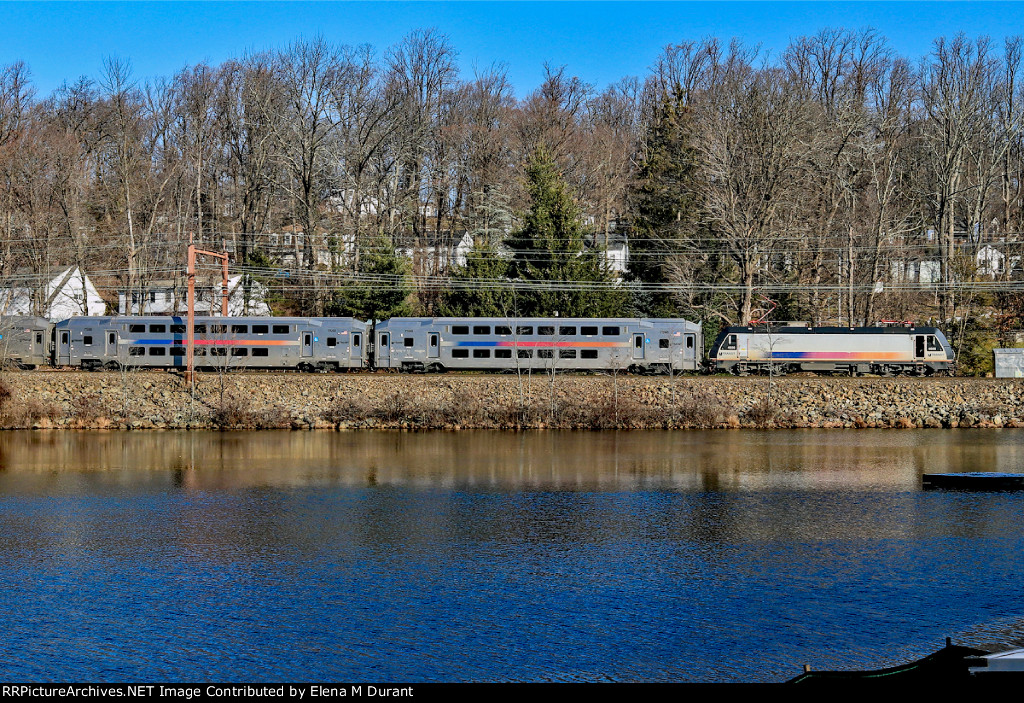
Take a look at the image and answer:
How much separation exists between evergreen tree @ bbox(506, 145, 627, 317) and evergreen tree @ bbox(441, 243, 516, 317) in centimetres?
106

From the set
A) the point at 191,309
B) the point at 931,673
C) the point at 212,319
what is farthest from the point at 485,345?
the point at 931,673

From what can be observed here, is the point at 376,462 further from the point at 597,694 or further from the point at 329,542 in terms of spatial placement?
the point at 597,694

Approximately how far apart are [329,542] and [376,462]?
13.4m

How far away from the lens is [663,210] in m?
72.0

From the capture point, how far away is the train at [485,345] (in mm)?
53875

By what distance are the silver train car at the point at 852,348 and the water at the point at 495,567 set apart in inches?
657

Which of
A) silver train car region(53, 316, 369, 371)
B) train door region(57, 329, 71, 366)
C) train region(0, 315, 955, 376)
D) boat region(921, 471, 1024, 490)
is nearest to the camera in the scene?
boat region(921, 471, 1024, 490)

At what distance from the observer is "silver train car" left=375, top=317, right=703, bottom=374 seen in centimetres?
5353

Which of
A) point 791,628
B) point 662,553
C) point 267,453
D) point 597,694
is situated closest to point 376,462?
point 267,453

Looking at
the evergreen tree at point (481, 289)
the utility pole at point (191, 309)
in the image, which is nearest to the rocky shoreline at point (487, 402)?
the utility pole at point (191, 309)

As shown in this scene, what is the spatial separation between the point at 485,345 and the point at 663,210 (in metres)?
24.1

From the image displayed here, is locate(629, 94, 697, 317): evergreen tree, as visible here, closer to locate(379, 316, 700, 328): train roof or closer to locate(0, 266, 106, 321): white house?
locate(379, 316, 700, 328): train roof

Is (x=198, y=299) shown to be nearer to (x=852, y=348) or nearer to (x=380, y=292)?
(x=380, y=292)

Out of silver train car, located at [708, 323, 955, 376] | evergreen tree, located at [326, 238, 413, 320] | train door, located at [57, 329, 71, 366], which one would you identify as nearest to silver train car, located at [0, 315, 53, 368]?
train door, located at [57, 329, 71, 366]
